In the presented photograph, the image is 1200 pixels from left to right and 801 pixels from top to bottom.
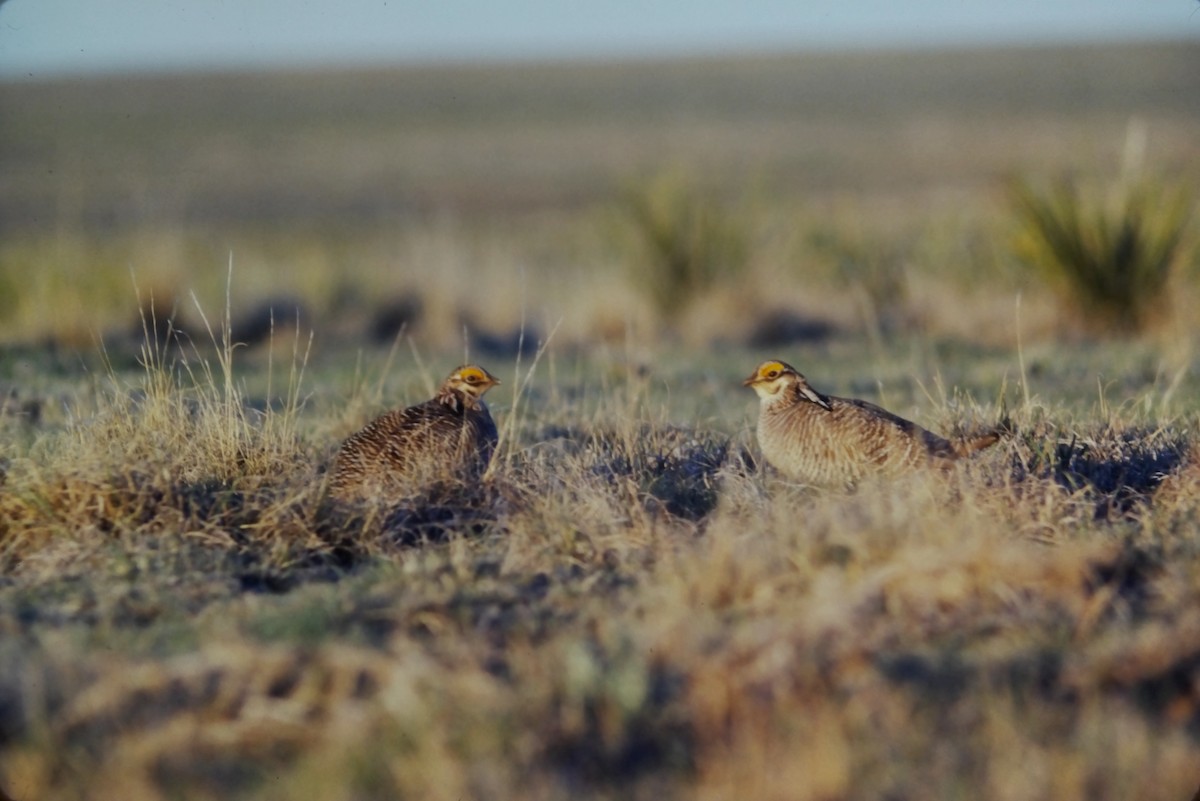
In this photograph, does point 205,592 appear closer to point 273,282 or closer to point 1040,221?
point 1040,221

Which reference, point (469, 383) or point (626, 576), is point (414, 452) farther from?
point (626, 576)

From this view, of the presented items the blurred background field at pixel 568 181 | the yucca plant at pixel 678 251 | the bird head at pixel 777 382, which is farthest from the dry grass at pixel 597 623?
the yucca plant at pixel 678 251

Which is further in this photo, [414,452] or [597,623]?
[414,452]

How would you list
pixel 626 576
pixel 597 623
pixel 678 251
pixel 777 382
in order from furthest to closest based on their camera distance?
pixel 678 251 → pixel 777 382 → pixel 626 576 → pixel 597 623

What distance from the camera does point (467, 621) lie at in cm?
429

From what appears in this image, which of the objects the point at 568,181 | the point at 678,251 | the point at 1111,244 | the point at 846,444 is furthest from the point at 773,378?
the point at 568,181

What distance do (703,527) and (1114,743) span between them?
76.7 inches

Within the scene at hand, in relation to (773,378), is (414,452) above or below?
below

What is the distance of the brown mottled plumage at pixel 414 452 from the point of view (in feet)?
18.0

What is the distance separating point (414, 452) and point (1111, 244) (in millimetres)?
7175

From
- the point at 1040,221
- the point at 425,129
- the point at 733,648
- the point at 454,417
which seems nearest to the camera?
the point at 733,648

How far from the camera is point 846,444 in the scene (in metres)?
5.60

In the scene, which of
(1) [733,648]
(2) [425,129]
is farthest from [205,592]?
(2) [425,129]

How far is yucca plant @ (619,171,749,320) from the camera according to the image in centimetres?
1280
